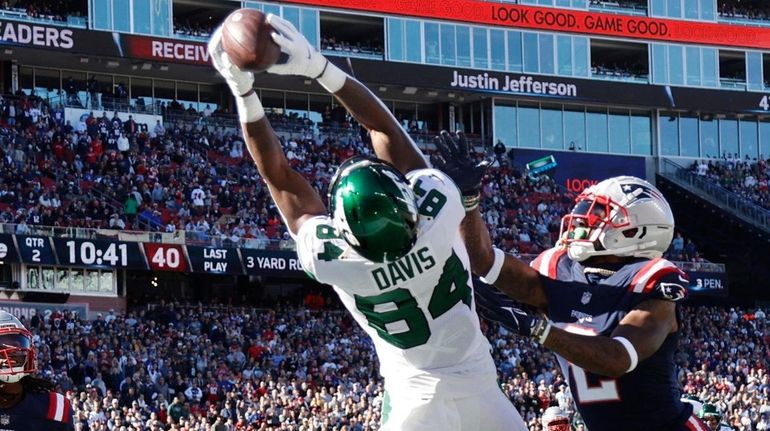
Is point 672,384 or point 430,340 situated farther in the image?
point 672,384

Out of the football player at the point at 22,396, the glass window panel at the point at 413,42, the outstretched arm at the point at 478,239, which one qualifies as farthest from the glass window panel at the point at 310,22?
the outstretched arm at the point at 478,239

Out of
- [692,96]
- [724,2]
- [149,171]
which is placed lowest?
[149,171]

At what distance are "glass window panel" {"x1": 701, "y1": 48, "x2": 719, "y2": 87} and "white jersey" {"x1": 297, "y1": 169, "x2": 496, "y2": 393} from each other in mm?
42108

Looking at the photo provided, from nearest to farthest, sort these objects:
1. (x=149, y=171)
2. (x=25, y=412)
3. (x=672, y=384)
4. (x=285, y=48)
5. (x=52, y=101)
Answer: (x=285, y=48), (x=672, y=384), (x=25, y=412), (x=149, y=171), (x=52, y=101)

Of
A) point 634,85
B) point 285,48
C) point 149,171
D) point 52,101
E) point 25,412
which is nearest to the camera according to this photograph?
point 285,48

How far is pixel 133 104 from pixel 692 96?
18.0m

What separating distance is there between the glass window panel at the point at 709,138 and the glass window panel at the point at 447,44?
30.7ft

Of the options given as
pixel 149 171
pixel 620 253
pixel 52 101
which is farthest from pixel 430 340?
pixel 52 101

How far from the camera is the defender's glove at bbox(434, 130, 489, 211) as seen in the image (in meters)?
5.56

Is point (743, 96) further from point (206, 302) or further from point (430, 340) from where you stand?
point (430, 340)

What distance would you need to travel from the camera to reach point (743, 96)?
46.3m

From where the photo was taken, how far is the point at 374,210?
16.0ft

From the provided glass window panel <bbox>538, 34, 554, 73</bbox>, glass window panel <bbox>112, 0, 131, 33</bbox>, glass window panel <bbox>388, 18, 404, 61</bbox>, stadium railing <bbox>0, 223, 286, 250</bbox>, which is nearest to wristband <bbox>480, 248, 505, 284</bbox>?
stadium railing <bbox>0, 223, 286, 250</bbox>

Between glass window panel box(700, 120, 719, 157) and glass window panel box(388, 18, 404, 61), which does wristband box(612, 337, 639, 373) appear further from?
glass window panel box(700, 120, 719, 157)
